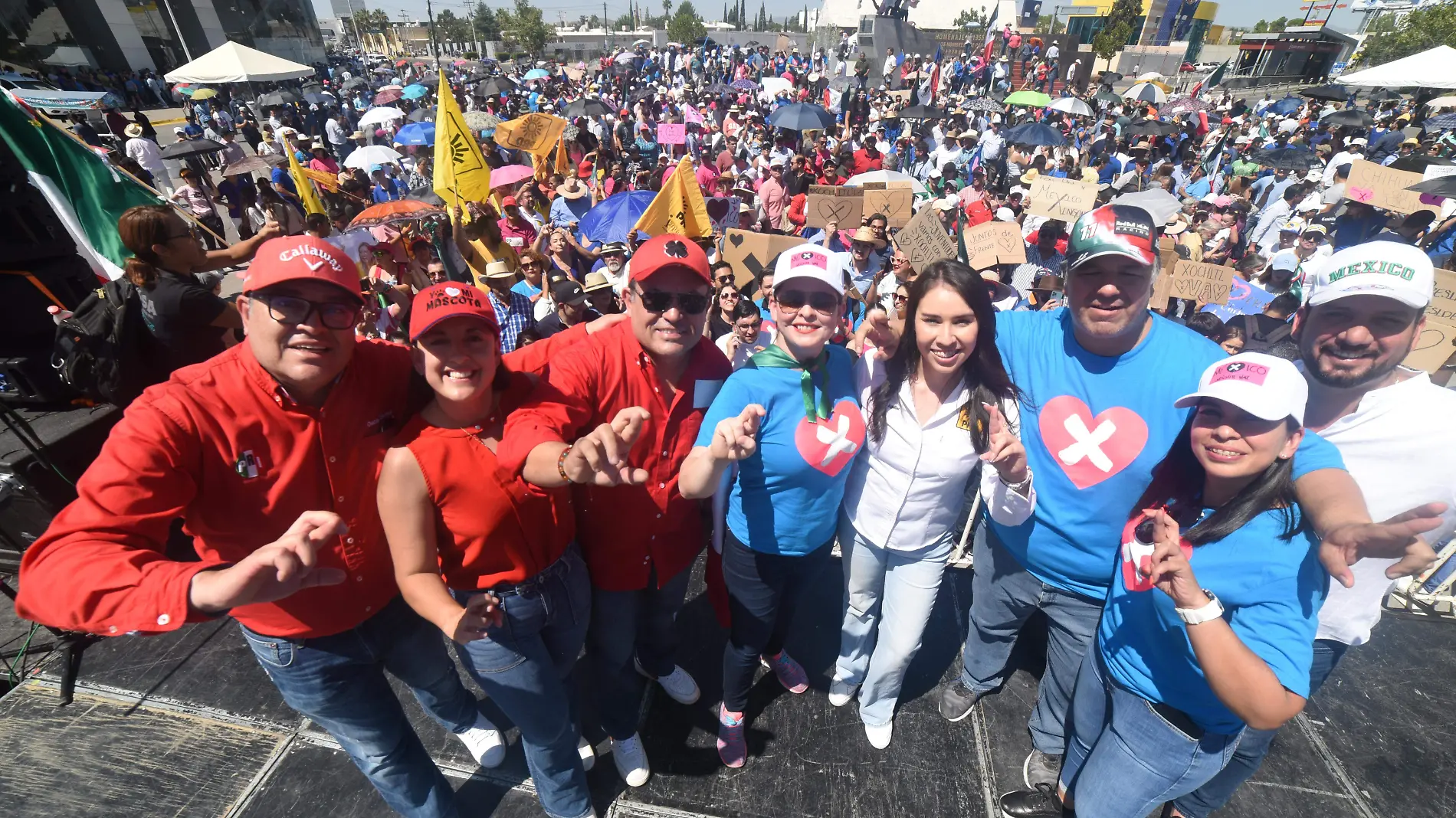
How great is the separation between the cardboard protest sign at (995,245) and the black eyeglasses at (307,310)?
440 centimetres

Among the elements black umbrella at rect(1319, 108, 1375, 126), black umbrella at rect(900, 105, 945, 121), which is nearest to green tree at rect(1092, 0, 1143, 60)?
black umbrella at rect(1319, 108, 1375, 126)

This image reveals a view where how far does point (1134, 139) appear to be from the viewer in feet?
49.7

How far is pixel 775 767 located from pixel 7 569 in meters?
4.78

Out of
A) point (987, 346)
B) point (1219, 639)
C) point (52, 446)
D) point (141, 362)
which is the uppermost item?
point (987, 346)

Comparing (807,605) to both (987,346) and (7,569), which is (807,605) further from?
(7,569)

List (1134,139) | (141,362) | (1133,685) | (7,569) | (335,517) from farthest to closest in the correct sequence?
(1134,139), (7,569), (141,362), (1133,685), (335,517)

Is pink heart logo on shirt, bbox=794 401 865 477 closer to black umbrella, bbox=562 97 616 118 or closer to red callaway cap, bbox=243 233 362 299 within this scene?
red callaway cap, bbox=243 233 362 299

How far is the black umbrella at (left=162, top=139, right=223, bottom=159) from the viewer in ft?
35.8

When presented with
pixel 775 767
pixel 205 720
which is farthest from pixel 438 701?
pixel 775 767

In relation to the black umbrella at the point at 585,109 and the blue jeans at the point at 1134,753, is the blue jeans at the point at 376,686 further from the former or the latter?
the black umbrella at the point at 585,109

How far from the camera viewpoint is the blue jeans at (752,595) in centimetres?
235

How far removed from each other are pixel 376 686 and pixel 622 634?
0.85m

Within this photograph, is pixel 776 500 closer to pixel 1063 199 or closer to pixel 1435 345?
pixel 1435 345

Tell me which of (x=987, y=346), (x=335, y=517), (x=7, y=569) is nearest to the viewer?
(x=335, y=517)
